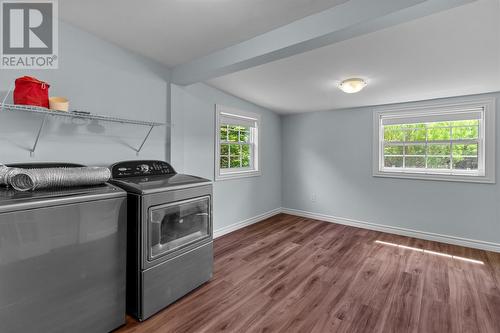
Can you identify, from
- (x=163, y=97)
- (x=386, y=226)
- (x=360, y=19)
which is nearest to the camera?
(x=360, y=19)

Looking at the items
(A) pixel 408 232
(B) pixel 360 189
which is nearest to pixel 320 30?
(B) pixel 360 189

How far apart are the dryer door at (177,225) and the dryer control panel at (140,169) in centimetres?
61

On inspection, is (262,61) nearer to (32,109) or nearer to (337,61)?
(337,61)

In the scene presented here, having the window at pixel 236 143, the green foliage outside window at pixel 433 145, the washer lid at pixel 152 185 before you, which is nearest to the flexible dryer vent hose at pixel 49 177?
the washer lid at pixel 152 185

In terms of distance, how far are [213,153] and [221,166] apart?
0.36 m

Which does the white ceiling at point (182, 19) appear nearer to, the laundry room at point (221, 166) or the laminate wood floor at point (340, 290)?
the laundry room at point (221, 166)

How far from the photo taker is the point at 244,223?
3967mm

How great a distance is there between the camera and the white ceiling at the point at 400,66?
179cm

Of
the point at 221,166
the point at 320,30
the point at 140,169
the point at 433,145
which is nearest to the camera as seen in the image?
the point at 320,30

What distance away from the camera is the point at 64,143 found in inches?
76.5

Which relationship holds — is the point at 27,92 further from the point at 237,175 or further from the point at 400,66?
the point at 400,66

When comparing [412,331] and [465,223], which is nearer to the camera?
[412,331]

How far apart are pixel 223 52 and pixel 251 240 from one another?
2.39m

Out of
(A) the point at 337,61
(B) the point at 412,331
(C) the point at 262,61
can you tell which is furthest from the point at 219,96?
(B) the point at 412,331
